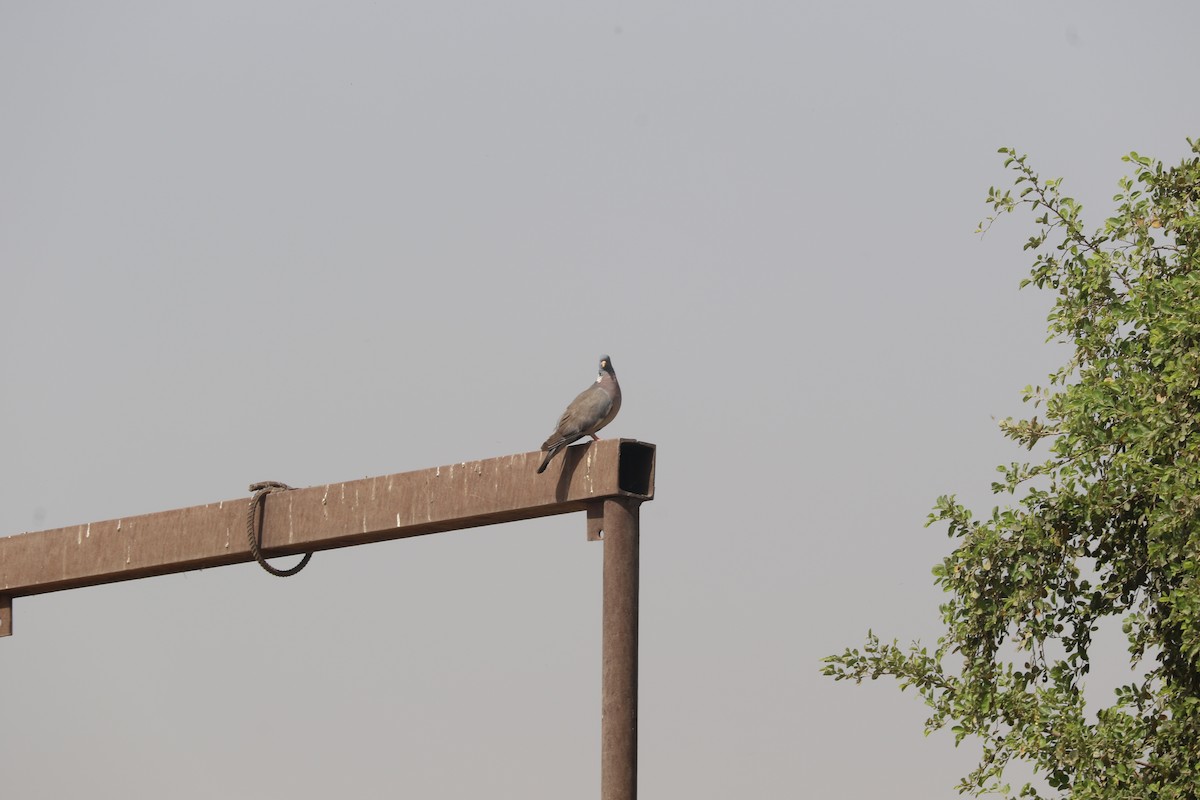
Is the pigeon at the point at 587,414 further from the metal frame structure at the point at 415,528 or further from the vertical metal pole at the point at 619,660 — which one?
the vertical metal pole at the point at 619,660

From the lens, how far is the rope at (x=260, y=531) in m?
8.65

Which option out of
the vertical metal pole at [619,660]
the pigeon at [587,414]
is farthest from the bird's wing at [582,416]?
the vertical metal pole at [619,660]

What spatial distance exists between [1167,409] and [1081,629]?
6.24 feet

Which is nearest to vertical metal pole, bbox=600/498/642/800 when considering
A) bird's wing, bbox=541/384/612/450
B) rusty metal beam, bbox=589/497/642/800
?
rusty metal beam, bbox=589/497/642/800

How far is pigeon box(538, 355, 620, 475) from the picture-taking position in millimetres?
Answer: 7773

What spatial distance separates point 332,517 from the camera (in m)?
8.44

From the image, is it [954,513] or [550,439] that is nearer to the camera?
[550,439]

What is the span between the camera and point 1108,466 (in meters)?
11.7

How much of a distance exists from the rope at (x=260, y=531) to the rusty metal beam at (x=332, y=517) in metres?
0.04

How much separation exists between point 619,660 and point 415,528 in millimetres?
1583

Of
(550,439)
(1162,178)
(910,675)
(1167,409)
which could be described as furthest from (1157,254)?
(550,439)

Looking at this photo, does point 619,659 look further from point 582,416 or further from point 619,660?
point 582,416

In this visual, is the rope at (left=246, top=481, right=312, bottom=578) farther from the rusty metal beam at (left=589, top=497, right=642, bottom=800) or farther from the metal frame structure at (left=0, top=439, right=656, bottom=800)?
the rusty metal beam at (left=589, top=497, right=642, bottom=800)

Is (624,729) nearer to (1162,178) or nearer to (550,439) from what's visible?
(550,439)
